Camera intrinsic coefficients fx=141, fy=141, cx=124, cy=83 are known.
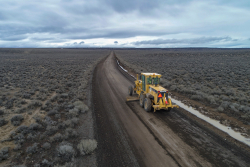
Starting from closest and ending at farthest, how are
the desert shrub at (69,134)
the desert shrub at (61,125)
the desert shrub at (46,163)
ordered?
the desert shrub at (46,163) < the desert shrub at (69,134) < the desert shrub at (61,125)

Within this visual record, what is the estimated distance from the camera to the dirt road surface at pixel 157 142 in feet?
18.5

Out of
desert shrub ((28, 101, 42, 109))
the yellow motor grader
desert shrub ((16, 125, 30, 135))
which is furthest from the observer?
desert shrub ((28, 101, 42, 109))

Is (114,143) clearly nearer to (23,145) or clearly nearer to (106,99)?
(23,145)

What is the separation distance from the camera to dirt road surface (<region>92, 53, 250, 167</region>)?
5.65 m

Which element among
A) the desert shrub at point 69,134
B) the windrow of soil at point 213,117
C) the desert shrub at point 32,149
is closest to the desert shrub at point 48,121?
the desert shrub at point 69,134

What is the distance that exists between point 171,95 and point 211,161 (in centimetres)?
860

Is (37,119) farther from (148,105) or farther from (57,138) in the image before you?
(148,105)

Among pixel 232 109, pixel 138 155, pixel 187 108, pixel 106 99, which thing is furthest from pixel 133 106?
pixel 232 109

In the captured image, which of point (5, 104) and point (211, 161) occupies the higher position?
point (5, 104)

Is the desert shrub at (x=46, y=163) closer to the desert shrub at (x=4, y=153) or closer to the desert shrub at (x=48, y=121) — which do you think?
the desert shrub at (x=4, y=153)

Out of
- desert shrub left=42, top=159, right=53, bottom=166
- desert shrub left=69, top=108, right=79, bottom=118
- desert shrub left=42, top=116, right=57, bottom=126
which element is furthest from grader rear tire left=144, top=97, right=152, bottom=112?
desert shrub left=42, top=159, right=53, bottom=166

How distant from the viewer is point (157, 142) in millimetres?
6750

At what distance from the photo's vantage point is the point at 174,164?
216 inches

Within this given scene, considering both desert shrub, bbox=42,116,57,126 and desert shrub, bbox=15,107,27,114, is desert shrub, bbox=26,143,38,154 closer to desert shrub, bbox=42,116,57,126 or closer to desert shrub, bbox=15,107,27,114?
desert shrub, bbox=42,116,57,126
